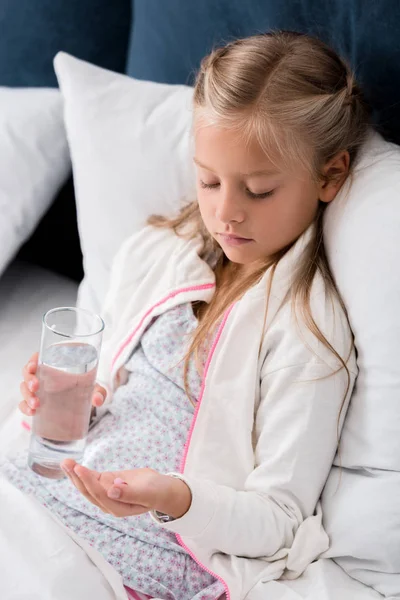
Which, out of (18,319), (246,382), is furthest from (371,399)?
(18,319)

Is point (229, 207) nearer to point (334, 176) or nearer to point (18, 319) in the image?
point (334, 176)

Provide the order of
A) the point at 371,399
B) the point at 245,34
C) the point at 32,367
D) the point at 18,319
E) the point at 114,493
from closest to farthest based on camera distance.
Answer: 1. the point at 114,493
2. the point at 371,399
3. the point at 32,367
4. the point at 245,34
5. the point at 18,319

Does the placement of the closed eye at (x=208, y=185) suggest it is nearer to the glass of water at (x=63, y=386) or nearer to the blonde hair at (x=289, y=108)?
the blonde hair at (x=289, y=108)

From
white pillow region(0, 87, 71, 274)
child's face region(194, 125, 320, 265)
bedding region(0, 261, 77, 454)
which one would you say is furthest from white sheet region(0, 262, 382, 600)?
white pillow region(0, 87, 71, 274)

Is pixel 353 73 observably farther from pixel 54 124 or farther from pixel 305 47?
pixel 54 124

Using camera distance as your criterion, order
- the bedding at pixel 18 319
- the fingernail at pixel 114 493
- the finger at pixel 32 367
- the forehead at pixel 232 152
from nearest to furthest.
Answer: the fingernail at pixel 114 493 < the forehead at pixel 232 152 < the finger at pixel 32 367 < the bedding at pixel 18 319

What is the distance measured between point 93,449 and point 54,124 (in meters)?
0.63

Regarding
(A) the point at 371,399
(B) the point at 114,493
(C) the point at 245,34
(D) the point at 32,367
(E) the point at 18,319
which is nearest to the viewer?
(B) the point at 114,493

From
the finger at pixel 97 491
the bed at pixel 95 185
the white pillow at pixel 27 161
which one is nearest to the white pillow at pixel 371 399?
the bed at pixel 95 185

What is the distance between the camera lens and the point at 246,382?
3.64 ft

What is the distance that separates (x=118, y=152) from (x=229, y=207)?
1.30 feet

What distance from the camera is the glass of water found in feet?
3.49

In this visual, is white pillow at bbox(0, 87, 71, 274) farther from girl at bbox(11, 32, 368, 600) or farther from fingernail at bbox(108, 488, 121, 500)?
fingernail at bbox(108, 488, 121, 500)

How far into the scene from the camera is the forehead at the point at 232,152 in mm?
1054
